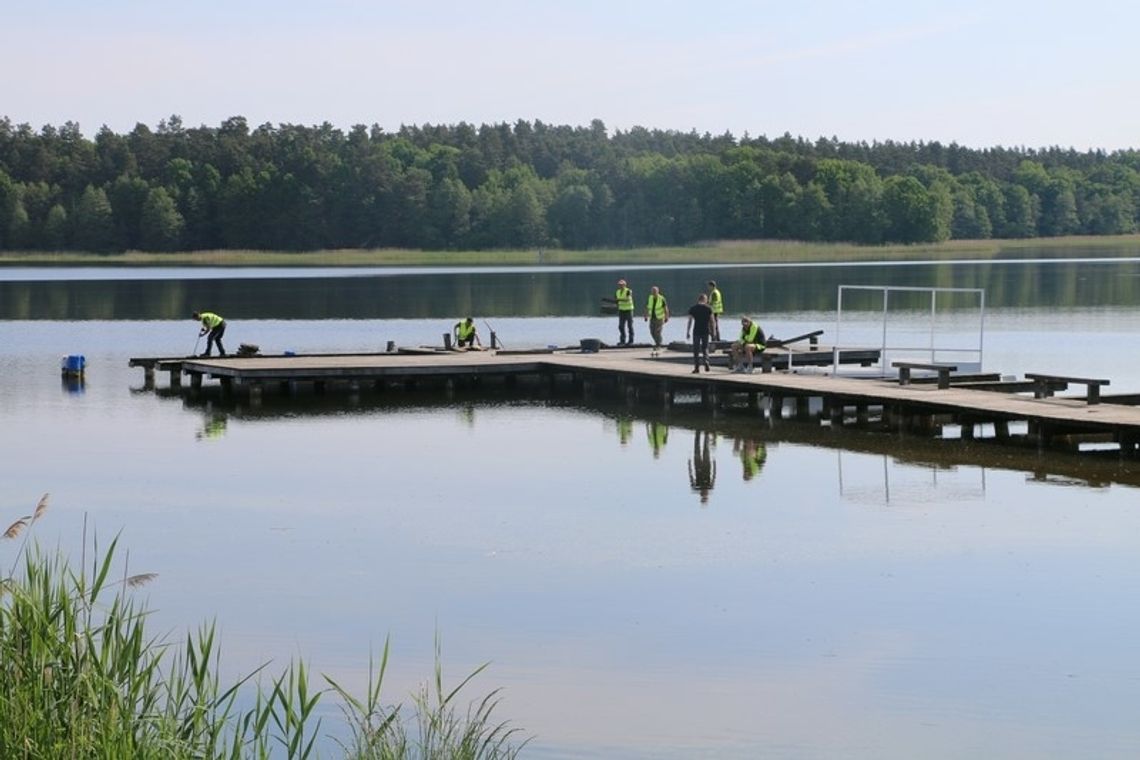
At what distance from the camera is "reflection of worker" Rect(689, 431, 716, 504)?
745 inches

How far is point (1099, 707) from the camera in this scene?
10.6 m

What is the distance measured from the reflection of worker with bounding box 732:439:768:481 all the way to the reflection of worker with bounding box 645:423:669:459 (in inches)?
35.2

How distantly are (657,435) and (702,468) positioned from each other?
3324mm

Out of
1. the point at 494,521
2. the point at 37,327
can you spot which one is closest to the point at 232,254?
the point at 37,327

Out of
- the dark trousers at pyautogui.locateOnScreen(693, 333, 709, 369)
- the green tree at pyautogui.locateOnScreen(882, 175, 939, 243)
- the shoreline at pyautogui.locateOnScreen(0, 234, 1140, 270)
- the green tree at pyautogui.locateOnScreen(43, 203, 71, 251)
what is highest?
the green tree at pyautogui.locateOnScreen(882, 175, 939, 243)

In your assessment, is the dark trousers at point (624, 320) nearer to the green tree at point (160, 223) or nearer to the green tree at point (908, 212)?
the green tree at point (160, 223)

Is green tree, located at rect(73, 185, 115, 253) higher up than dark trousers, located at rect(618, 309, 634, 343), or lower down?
higher up

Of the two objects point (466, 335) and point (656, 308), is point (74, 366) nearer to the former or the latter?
point (466, 335)

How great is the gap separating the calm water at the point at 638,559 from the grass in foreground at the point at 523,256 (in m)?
94.7

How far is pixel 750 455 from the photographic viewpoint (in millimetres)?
21594

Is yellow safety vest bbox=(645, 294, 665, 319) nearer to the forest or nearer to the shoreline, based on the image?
the shoreline

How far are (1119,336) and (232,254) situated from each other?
305 feet

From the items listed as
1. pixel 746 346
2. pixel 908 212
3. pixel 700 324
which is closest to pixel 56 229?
pixel 908 212

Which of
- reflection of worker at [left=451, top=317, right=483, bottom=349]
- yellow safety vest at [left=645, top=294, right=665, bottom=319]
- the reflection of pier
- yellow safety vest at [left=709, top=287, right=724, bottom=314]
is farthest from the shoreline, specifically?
yellow safety vest at [left=709, top=287, right=724, bottom=314]
